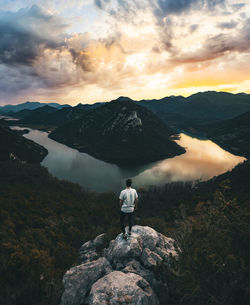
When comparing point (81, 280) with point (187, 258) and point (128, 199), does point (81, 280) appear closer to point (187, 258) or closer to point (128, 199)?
point (128, 199)

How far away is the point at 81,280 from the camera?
43.0ft

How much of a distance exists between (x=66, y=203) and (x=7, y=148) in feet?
445

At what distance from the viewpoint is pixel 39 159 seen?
194500 millimetres

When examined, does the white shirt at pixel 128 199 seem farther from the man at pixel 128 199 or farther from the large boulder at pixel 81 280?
the large boulder at pixel 81 280

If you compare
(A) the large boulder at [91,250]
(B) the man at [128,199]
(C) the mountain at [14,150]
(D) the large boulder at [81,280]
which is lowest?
(C) the mountain at [14,150]

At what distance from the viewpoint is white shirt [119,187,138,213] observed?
1281 cm

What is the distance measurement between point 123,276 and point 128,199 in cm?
550

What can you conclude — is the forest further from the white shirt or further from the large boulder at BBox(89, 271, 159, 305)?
the white shirt

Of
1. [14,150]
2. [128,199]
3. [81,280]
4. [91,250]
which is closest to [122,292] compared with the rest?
[81,280]

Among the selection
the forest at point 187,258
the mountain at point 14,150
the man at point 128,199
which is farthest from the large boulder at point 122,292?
the mountain at point 14,150

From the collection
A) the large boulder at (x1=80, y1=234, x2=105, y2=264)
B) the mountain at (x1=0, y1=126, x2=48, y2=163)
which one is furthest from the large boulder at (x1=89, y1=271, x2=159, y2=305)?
the mountain at (x1=0, y1=126, x2=48, y2=163)

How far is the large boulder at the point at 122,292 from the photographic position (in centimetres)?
1000

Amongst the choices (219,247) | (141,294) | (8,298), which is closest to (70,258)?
(8,298)

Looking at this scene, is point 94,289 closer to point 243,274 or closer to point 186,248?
point 186,248
